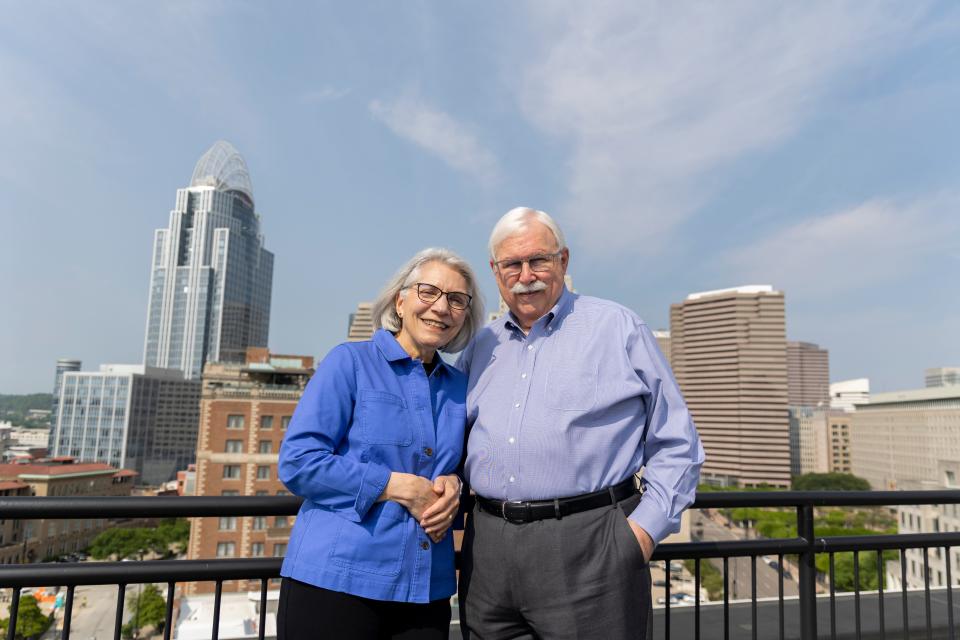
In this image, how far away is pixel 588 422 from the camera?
5.70ft

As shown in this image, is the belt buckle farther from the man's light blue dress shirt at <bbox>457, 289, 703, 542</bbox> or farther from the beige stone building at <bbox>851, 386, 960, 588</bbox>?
→ the beige stone building at <bbox>851, 386, 960, 588</bbox>

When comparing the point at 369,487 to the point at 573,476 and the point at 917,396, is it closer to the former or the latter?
the point at 573,476

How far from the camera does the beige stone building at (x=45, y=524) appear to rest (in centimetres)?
4441

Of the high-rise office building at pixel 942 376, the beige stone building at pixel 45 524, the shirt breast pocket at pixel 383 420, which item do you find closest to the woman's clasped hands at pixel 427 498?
the shirt breast pocket at pixel 383 420

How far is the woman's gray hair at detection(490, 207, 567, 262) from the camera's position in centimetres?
199

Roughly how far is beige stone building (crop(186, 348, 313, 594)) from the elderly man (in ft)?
111

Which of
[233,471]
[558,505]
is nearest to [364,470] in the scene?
[558,505]

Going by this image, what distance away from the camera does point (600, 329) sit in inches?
73.7

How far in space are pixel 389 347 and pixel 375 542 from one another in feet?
2.00

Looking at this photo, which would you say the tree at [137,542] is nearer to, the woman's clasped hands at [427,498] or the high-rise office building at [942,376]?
the woman's clasped hands at [427,498]

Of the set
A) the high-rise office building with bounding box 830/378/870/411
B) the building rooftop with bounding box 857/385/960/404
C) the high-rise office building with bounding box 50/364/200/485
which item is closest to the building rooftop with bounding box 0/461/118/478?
the high-rise office building with bounding box 50/364/200/485

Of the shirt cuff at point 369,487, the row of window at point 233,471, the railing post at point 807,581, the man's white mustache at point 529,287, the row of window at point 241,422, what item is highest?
the man's white mustache at point 529,287

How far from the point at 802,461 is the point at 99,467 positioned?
418ft

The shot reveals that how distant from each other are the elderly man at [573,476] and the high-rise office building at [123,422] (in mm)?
114304
